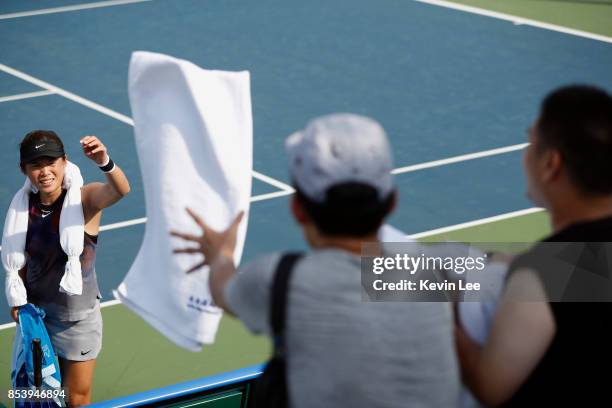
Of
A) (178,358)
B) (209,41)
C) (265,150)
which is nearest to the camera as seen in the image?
(178,358)

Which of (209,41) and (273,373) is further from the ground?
(273,373)

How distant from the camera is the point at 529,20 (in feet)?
52.5

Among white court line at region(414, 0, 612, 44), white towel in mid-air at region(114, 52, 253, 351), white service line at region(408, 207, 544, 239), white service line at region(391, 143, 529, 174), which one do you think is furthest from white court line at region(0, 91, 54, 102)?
white towel in mid-air at region(114, 52, 253, 351)

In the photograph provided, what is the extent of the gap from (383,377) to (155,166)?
114 centimetres

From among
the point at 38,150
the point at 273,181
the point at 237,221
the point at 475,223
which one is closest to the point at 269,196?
the point at 273,181

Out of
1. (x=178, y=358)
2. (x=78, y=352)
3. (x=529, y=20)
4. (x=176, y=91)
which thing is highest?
(x=176, y=91)

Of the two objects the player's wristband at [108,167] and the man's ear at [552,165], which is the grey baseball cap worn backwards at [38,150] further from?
the man's ear at [552,165]

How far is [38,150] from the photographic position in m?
5.65

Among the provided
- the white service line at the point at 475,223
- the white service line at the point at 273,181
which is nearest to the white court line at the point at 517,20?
the white service line at the point at 475,223

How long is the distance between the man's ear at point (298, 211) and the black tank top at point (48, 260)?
342 centimetres

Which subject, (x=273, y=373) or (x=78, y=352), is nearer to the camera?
(x=273, y=373)

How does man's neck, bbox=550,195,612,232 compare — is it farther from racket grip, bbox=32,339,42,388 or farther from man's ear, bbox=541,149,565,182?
racket grip, bbox=32,339,42,388

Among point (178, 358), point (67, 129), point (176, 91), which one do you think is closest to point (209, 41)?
point (67, 129)

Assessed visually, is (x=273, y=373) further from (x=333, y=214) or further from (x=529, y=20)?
(x=529, y=20)
